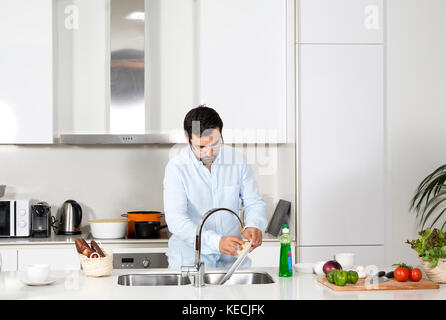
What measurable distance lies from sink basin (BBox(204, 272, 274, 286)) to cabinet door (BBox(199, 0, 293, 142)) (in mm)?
1328

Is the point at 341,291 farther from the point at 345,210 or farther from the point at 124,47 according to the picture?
the point at 124,47

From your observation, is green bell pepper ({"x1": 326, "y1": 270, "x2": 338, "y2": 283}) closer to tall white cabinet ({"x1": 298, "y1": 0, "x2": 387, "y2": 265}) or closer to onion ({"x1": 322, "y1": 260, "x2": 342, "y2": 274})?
onion ({"x1": 322, "y1": 260, "x2": 342, "y2": 274})

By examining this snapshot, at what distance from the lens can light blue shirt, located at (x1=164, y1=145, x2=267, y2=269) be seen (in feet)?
9.20

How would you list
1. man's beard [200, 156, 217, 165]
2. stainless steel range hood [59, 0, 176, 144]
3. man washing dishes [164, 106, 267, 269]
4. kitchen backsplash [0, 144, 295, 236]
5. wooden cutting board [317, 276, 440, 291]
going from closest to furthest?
1. wooden cutting board [317, 276, 440, 291]
2. man washing dishes [164, 106, 267, 269]
3. man's beard [200, 156, 217, 165]
4. stainless steel range hood [59, 0, 176, 144]
5. kitchen backsplash [0, 144, 295, 236]

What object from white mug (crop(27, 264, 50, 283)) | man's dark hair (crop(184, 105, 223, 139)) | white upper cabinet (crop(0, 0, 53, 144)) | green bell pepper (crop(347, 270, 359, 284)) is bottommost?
green bell pepper (crop(347, 270, 359, 284))

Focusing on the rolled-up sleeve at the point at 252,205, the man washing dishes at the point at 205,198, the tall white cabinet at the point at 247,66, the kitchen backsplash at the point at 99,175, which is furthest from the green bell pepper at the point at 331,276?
the kitchen backsplash at the point at 99,175

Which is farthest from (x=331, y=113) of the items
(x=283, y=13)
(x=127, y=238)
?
(x=127, y=238)

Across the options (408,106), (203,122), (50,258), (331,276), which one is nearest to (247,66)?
(203,122)

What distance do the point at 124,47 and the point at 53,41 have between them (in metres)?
0.43

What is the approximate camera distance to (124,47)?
142 inches

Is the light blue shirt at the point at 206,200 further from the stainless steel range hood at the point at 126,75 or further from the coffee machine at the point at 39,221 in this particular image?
the coffee machine at the point at 39,221

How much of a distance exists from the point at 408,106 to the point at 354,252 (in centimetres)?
92

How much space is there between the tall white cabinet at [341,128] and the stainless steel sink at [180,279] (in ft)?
3.25

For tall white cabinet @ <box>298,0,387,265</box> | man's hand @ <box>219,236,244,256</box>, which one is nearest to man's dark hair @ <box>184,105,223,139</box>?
tall white cabinet @ <box>298,0,387,265</box>
